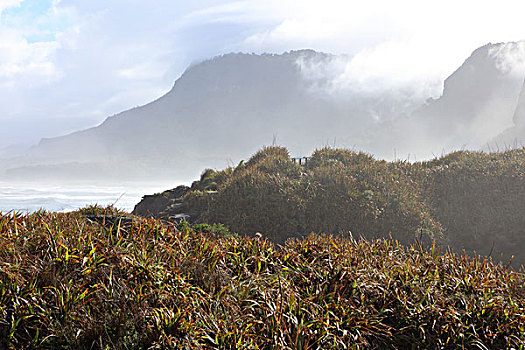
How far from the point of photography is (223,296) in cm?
445

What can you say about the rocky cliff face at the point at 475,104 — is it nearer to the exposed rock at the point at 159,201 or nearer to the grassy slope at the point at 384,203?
the grassy slope at the point at 384,203

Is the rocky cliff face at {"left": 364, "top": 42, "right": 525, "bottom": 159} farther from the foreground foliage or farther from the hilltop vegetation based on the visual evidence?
the foreground foliage

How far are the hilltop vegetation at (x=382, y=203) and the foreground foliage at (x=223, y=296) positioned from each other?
4924mm

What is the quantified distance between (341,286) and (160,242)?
2.36 meters

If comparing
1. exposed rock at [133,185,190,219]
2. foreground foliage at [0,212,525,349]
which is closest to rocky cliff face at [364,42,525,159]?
exposed rock at [133,185,190,219]

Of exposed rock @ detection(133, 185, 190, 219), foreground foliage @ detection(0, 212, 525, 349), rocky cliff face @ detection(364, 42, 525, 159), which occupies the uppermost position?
rocky cliff face @ detection(364, 42, 525, 159)

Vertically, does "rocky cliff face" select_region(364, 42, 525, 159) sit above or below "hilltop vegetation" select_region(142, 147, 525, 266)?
above

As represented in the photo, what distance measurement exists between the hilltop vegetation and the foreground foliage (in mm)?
4924

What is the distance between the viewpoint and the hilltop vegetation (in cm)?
1077

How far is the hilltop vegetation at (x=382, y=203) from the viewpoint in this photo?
35.3 ft

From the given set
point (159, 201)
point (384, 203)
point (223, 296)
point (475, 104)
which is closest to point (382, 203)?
point (384, 203)

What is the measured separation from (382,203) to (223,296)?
308 inches

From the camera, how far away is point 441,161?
15.8m

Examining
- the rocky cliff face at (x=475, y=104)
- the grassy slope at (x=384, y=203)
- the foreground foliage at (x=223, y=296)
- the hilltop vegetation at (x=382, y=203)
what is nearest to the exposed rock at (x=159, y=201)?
the hilltop vegetation at (x=382, y=203)
